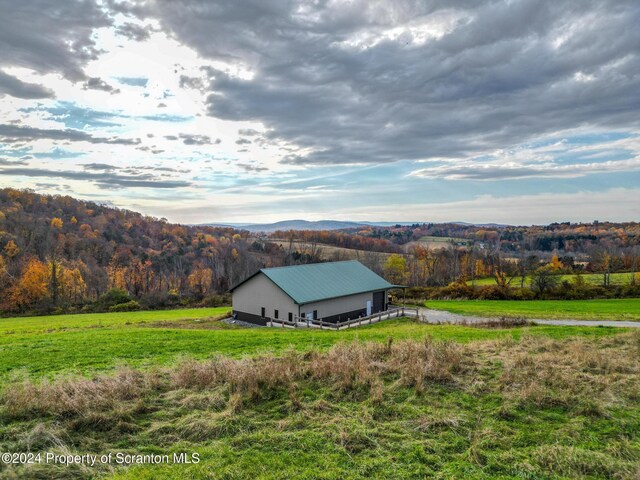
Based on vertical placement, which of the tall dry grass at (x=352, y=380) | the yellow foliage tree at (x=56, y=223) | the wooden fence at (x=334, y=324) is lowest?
the wooden fence at (x=334, y=324)

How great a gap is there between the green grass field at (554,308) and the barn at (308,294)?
8254mm

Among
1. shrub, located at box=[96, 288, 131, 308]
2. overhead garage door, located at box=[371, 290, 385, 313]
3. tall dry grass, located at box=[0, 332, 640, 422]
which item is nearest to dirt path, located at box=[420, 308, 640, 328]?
overhead garage door, located at box=[371, 290, 385, 313]

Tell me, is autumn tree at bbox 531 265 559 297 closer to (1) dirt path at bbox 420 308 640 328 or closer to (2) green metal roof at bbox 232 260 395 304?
(1) dirt path at bbox 420 308 640 328

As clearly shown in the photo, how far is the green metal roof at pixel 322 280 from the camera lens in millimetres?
29984

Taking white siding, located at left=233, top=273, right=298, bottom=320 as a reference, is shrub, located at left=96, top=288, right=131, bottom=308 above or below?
below

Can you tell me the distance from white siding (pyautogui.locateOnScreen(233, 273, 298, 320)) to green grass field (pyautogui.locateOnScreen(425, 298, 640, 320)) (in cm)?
1512

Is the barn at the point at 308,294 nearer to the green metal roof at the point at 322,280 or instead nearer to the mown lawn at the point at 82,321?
the green metal roof at the point at 322,280

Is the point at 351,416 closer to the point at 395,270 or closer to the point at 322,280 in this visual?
the point at 322,280

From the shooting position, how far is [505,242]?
130m

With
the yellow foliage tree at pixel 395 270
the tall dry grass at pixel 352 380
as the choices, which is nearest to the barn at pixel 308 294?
the tall dry grass at pixel 352 380

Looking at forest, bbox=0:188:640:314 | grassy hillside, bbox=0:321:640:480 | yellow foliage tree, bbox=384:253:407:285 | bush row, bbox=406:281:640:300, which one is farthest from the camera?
yellow foliage tree, bbox=384:253:407:285

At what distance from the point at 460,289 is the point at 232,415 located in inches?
1665

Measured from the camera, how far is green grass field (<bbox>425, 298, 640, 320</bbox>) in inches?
1164

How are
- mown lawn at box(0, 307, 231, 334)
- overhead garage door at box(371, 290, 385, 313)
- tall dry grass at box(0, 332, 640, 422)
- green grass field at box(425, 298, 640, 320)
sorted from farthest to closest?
1. overhead garage door at box(371, 290, 385, 313)
2. green grass field at box(425, 298, 640, 320)
3. mown lawn at box(0, 307, 231, 334)
4. tall dry grass at box(0, 332, 640, 422)
